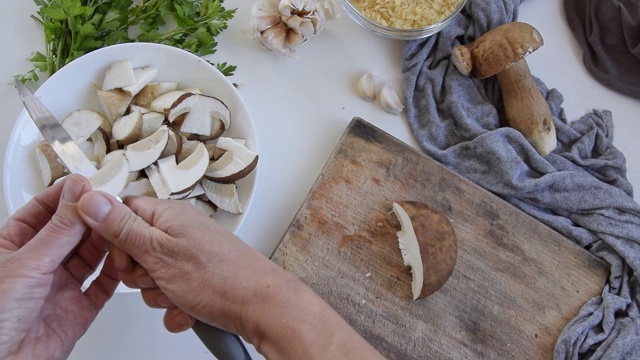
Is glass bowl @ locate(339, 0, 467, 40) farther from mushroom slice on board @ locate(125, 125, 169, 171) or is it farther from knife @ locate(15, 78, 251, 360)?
knife @ locate(15, 78, 251, 360)

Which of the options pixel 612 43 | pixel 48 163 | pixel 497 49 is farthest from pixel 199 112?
pixel 612 43

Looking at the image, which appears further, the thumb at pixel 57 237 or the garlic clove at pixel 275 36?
the garlic clove at pixel 275 36

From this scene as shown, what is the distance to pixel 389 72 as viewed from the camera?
1223 millimetres

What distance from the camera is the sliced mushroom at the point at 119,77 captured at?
101cm

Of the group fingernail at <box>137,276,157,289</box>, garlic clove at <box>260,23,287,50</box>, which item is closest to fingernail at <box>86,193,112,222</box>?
fingernail at <box>137,276,157,289</box>

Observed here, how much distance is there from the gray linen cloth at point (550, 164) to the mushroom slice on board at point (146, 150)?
20.4 inches

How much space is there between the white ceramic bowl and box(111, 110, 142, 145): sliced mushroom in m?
0.09

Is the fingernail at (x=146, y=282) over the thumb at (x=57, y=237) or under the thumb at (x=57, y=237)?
under

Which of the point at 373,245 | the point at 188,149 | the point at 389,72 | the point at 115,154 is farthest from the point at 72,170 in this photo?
the point at 389,72

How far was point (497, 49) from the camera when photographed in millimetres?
1105

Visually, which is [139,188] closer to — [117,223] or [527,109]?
[117,223]

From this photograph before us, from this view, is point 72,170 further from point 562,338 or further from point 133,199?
point 562,338

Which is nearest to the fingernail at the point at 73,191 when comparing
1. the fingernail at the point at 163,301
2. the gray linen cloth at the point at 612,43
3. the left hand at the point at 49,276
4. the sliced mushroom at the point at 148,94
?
the left hand at the point at 49,276

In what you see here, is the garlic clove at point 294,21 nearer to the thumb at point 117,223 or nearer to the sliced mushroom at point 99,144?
the sliced mushroom at point 99,144
